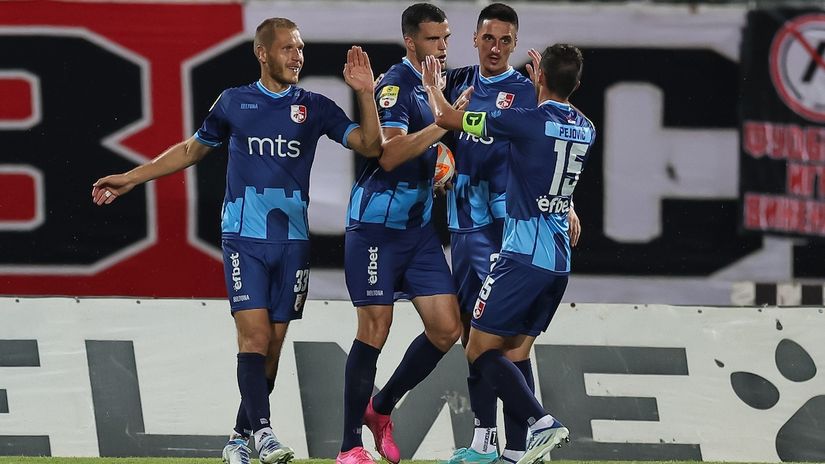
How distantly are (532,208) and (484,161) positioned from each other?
2.01 feet

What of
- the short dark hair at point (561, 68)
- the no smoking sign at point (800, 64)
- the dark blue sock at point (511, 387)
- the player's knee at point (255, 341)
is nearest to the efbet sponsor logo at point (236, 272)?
the player's knee at point (255, 341)

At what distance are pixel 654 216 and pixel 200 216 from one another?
8.37 feet

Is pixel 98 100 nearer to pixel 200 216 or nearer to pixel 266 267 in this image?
pixel 200 216

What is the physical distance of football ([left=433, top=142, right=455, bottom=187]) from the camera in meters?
6.42

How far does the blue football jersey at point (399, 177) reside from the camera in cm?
629

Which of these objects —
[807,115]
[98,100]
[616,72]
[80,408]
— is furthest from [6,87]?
[807,115]

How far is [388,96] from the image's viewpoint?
20.6 feet

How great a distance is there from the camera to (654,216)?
8117 mm

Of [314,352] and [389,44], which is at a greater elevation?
[389,44]

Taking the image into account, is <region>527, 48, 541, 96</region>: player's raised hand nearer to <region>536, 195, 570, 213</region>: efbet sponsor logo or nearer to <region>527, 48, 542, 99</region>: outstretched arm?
<region>527, 48, 542, 99</region>: outstretched arm

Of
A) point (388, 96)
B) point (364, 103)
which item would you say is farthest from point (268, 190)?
point (388, 96)

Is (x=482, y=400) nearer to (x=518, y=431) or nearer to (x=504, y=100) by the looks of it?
(x=518, y=431)

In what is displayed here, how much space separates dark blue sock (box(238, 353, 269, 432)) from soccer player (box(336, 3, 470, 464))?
39cm

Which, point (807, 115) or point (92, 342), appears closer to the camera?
point (92, 342)
